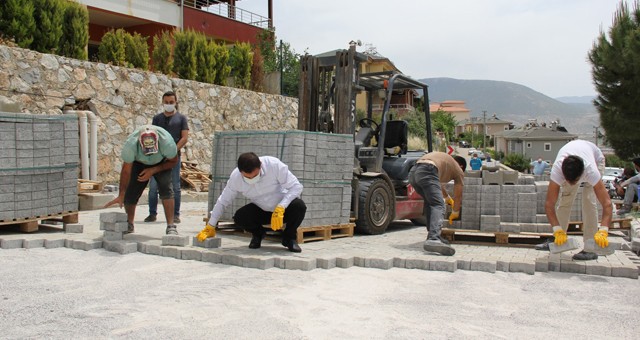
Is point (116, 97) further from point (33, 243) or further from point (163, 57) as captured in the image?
point (33, 243)

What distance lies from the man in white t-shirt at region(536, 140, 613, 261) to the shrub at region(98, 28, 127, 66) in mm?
11371

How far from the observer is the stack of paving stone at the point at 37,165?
6785 millimetres

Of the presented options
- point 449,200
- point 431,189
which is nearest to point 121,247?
point 431,189

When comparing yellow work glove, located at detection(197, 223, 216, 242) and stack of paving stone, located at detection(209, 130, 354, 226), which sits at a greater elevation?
stack of paving stone, located at detection(209, 130, 354, 226)

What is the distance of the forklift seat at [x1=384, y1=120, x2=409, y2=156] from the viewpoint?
9.21 meters

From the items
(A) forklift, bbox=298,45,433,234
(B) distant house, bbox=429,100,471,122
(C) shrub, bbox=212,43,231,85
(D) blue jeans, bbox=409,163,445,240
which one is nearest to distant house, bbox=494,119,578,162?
(B) distant house, bbox=429,100,471,122

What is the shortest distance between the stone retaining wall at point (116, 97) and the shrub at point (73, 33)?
29.9 inches

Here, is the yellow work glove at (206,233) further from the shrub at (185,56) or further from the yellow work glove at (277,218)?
the shrub at (185,56)

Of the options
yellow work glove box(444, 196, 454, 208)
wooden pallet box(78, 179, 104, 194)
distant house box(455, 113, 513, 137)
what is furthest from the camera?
distant house box(455, 113, 513, 137)

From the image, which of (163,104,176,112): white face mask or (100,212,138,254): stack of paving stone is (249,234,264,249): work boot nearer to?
(100,212,138,254): stack of paving stone

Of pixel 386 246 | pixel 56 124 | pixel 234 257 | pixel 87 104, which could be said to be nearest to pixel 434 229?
pixel 386 246

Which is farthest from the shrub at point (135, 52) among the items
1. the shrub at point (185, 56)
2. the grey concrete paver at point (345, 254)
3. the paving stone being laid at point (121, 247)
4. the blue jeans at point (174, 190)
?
the paving stone being laid at point (121, 247)

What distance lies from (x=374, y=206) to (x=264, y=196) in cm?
255

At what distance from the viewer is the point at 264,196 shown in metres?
6.22
